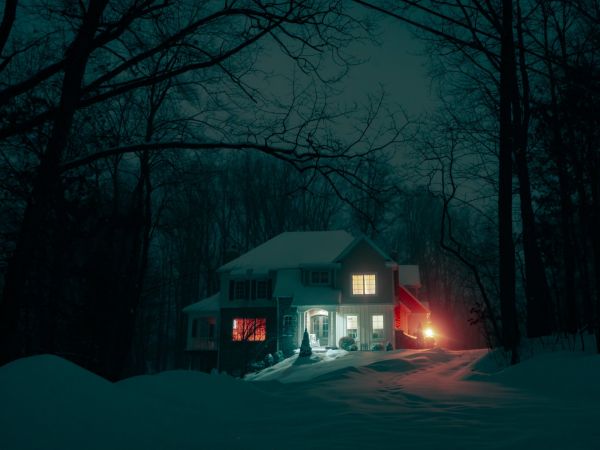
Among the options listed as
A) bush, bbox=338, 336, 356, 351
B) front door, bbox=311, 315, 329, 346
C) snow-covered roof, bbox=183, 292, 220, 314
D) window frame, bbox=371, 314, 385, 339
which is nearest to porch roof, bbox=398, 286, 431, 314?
window frame, bbox=371, 314, 385, 339

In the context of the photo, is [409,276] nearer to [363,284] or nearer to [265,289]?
[363,284]

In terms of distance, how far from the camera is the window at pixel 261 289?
100 feet

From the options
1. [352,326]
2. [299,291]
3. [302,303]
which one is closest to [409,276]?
[352,326]

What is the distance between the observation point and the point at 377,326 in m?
28.2

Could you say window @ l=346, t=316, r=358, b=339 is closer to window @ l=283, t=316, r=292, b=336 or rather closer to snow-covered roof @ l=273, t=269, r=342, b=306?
snow-covered roof @ l=273, t=269, r=342, b=306

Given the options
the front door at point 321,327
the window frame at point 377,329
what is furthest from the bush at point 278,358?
the window frame at point 377,329

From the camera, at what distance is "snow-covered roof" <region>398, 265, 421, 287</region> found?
3366cm

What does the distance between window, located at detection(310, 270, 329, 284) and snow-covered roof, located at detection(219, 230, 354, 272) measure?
1.94 feet

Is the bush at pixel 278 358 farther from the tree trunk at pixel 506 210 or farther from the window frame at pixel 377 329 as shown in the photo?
the tree trunk at pixel 506 210

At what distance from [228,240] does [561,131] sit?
1185 inches

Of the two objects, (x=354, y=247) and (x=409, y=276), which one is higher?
(x=354, y=247)

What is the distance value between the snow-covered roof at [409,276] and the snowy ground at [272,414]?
25.8m

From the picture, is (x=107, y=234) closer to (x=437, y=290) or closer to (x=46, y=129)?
(x=46, y=129)

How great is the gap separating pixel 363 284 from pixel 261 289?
6.32 meters
